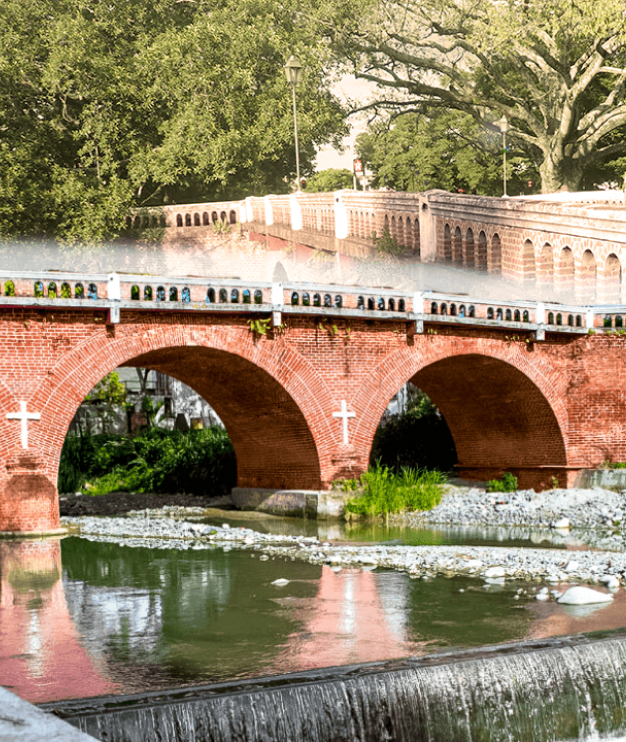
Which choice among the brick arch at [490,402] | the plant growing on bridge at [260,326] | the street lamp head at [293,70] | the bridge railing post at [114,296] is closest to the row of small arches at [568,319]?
the brick arch at [490,402]

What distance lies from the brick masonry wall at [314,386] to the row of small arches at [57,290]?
0.31 metres

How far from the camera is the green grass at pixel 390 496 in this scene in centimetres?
1884

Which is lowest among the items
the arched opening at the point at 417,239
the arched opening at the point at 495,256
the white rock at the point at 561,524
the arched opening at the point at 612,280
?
the white rock at the point at 561,524

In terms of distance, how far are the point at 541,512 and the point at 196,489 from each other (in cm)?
919

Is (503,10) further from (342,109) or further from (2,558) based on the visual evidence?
(2,558)

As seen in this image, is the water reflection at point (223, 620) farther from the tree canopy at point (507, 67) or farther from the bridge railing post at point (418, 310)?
the tree canopy at point (507, 67)

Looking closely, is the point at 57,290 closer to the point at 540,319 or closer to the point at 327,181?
the point at 540,319

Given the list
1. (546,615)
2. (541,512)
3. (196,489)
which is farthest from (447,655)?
(196,489)

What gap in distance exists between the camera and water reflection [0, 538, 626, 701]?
7.90 m

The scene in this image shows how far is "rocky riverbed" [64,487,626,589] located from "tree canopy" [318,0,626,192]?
1979cm

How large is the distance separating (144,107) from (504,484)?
21.2 metres

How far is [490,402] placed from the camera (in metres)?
23.5

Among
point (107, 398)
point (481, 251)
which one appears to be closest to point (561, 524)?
point (481, 251)

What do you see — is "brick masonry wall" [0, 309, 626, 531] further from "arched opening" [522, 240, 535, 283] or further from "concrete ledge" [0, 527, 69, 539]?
"arched opening" [522, 240, 535, 283]
